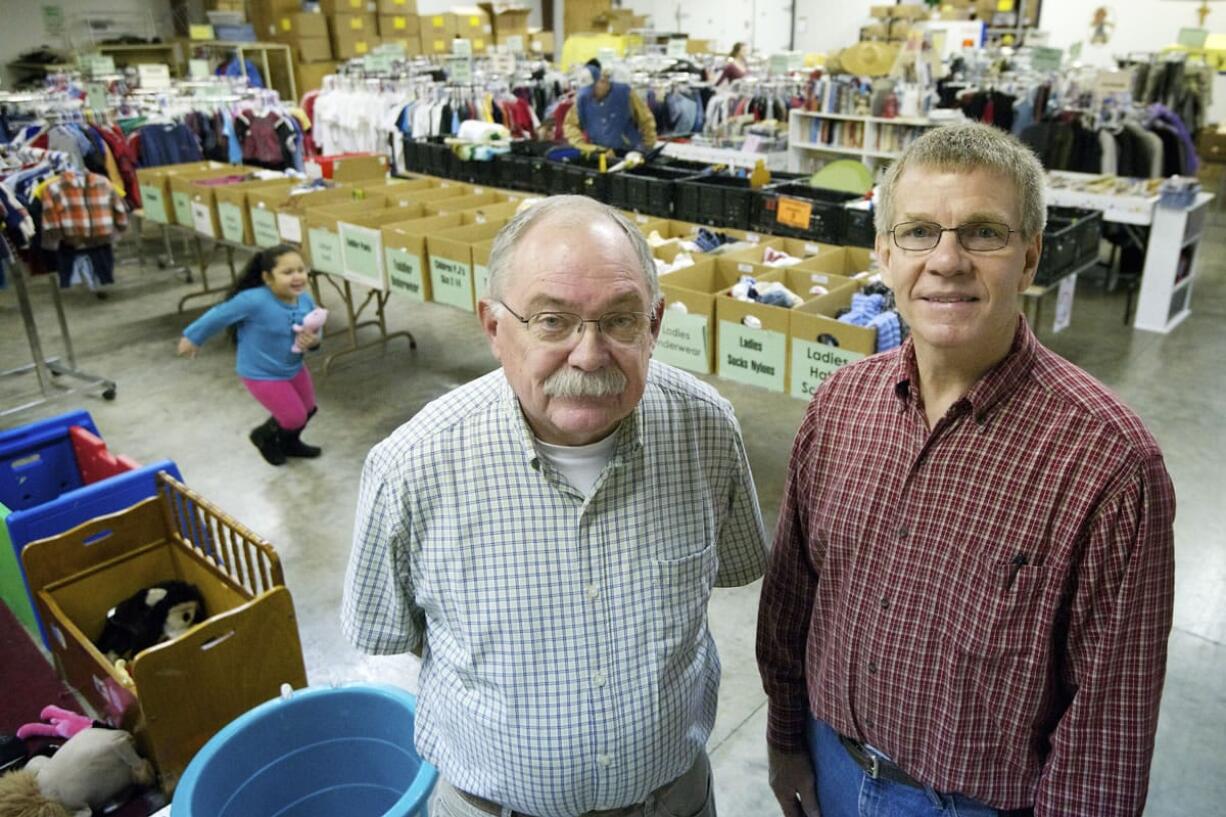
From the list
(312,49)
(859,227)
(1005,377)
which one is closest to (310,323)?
(859,227)

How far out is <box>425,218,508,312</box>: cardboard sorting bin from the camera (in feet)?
14.0

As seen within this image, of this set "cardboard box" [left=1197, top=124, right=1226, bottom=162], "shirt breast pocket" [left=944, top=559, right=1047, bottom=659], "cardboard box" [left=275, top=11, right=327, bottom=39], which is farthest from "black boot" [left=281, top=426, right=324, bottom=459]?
"cardboard box" [left=1197, top=124, right=1226, bottom=162]

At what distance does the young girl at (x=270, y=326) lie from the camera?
13.4ft

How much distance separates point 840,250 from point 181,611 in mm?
2983

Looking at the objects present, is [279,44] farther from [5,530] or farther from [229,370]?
[5,530]

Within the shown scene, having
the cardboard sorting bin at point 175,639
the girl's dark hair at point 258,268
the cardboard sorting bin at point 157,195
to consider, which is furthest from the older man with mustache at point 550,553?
the cardboard sorting bin at point 157,195

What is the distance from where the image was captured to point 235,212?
18.2ft

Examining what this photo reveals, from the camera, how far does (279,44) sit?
473 inches

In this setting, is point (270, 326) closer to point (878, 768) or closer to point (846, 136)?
point (878, 768)

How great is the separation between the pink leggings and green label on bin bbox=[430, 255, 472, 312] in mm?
750

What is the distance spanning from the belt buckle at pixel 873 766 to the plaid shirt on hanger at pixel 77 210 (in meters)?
5.33

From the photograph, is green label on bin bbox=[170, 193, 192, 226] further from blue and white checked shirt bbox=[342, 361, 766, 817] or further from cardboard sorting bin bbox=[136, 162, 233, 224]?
blue and white checked shirt bbox=[342, 361, 766, 817]

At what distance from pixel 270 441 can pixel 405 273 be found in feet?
3.42

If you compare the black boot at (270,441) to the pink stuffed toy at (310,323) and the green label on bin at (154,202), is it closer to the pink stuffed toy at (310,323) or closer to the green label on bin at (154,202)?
the pink stuffed toy at (310,323)
